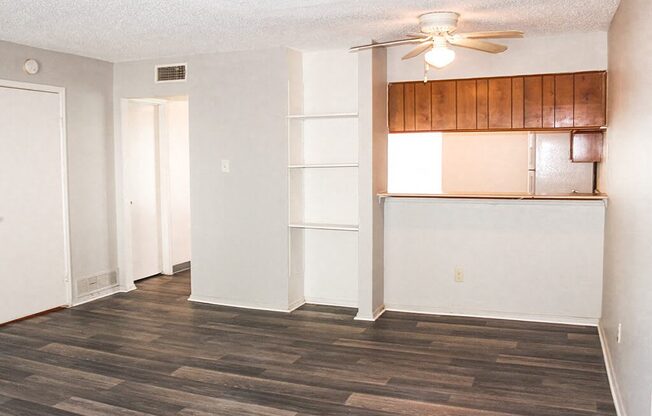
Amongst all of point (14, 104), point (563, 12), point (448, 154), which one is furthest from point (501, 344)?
point (14, 104)

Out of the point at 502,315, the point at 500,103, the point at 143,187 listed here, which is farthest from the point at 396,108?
the point at 143,187

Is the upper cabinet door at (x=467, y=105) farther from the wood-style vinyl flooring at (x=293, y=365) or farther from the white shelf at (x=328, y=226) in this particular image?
the wood-style vinyl flooring at (x=293, y=365)

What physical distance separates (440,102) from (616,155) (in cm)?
158

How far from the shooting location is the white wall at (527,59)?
15.8 ft

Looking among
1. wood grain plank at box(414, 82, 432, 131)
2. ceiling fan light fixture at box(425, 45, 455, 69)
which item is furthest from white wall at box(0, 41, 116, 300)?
ceiling fan light fixture at box(425, 45, 455, 69)

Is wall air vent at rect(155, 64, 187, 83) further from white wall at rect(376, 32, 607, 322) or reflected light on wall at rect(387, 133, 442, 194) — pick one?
reflected light on wall at rect(387, 133, 442, 194)

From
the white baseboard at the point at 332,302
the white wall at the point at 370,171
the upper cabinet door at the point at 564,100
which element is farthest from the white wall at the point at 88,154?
the upper cabinet door at the point at 564,100

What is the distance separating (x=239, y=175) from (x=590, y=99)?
3.07m

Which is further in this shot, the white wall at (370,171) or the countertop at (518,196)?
the white wall at (370,171)

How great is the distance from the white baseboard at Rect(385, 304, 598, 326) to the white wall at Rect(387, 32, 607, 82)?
6.67 feet

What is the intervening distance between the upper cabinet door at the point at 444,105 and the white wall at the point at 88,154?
3294mm

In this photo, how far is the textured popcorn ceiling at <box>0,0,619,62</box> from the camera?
3.91m

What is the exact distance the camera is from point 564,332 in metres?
4.75

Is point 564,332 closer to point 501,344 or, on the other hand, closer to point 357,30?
point 501,344
